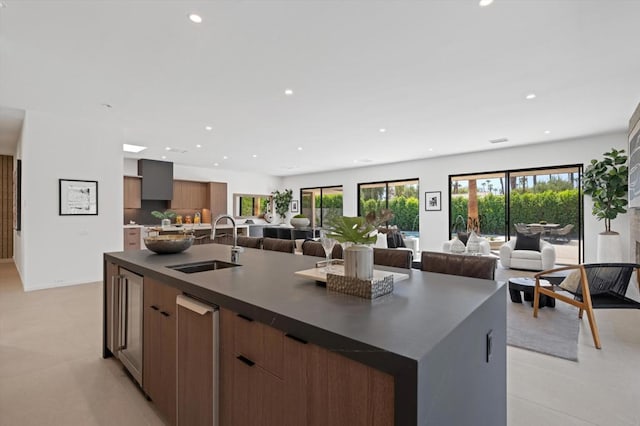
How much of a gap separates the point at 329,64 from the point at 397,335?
2.94 metres

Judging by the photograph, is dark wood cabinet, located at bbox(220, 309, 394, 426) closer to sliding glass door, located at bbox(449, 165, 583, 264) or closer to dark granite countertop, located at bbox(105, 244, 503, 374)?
dark granite countertop, located at bbox(105, 244, 503, 374)

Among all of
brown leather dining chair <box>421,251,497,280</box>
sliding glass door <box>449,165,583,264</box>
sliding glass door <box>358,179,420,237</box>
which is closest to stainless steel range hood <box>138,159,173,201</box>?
sliding glass door <box>358,179,420,237</box>

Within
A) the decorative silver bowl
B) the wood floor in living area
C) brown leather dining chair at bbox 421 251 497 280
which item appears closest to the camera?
the wood floor in living area

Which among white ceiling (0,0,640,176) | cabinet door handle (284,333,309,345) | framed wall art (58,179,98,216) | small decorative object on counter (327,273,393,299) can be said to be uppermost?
white ceiling (0,0,640,176)

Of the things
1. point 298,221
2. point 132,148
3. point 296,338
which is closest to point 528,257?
point 298,221

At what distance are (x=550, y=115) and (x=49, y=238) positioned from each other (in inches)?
313

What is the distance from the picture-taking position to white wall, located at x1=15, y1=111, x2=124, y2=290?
4645mm

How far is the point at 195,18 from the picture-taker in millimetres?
2412

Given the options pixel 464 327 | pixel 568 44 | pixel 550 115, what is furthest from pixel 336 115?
pixel 464 327

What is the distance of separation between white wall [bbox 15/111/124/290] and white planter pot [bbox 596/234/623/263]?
28.3ft

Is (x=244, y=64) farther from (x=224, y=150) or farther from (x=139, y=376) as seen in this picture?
(x=224, y=150)

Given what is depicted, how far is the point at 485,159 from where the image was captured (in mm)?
7469

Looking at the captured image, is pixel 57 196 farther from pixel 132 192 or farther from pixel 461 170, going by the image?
pixel 461 170

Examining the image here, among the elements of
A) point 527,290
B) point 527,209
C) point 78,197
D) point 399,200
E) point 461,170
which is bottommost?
point 527,290
